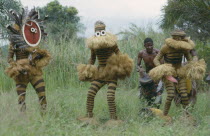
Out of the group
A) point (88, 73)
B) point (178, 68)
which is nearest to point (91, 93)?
point (88, 73)

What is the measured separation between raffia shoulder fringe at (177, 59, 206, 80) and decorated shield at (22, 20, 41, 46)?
2514mm

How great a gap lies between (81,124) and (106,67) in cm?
117

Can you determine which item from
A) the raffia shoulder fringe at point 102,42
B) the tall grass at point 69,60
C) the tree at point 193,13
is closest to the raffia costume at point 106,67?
the raffia shoulder fringe at point 102,42

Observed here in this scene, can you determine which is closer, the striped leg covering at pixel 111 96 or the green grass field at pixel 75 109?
the green grass field at pixel 75 109

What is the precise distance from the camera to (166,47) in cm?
564

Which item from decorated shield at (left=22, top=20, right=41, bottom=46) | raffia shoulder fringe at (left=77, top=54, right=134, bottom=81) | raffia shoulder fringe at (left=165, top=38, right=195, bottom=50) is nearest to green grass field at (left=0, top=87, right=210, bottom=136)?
raffia shoulder fringe at (left=77, top=54, right=134, bottom=81)

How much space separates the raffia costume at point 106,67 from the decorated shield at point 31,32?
879mm

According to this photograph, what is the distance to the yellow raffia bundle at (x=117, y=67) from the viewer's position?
5387mm

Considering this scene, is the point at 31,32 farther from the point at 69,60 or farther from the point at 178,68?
the point at 69,60

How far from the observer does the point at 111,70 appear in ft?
17.6

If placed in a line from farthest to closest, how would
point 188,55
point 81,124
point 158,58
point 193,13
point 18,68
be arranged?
point 193,13, point 158,58, point 188,55, point 18,68, point 81,124

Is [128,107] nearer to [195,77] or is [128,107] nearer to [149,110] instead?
[149,110]

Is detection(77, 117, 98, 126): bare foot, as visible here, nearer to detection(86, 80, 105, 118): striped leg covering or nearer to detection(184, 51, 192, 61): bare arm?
detection(86, 80, 105, 118): striped leg covering

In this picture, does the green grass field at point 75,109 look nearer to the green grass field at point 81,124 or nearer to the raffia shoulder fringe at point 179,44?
the green grass field at point 81,124
